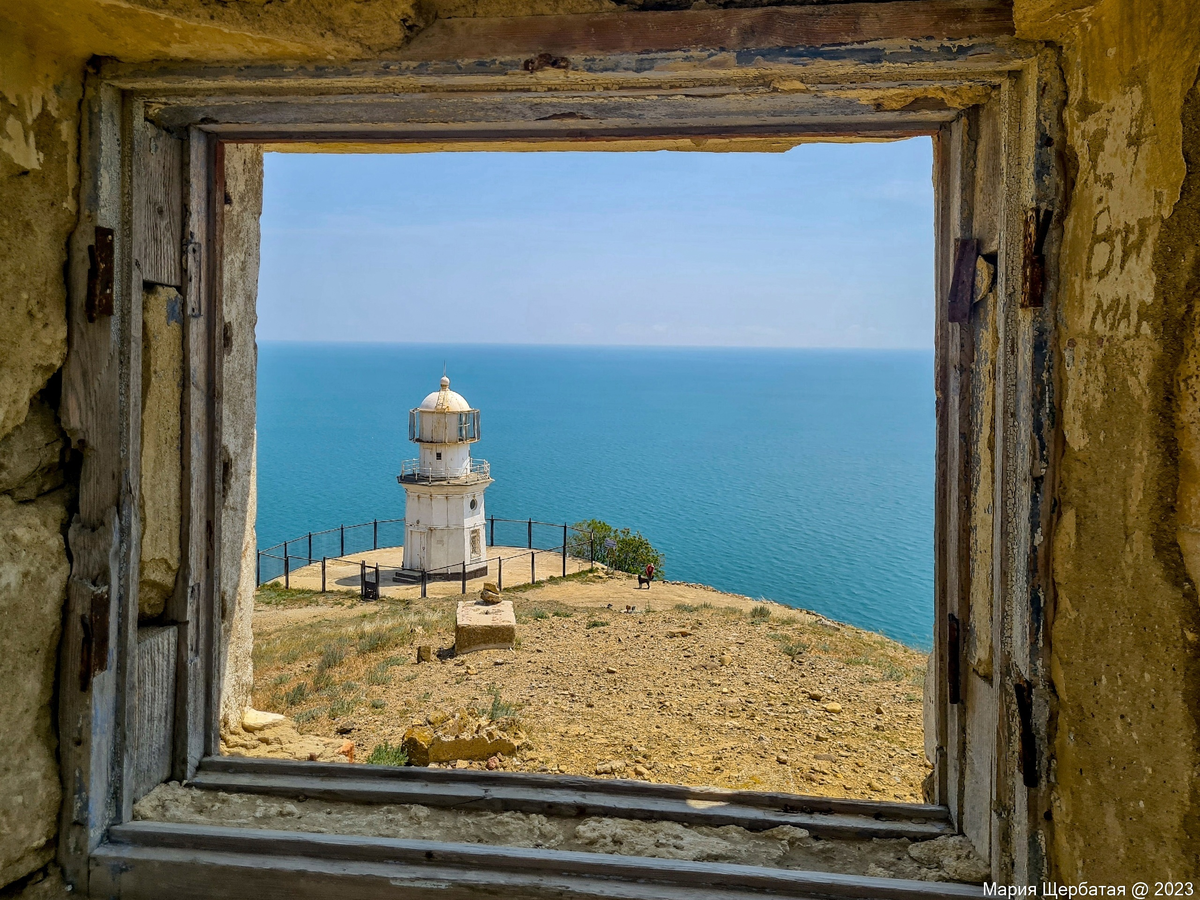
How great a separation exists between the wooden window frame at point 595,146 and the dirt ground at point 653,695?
6.62 ft

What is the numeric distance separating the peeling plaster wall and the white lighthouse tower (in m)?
22.8

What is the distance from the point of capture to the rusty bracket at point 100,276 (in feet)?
8.06

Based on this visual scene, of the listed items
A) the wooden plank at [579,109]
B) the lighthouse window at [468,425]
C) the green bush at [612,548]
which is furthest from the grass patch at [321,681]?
the green bush at [612,548]

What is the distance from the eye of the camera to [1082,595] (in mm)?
1953

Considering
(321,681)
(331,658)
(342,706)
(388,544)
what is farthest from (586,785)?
(388,544)

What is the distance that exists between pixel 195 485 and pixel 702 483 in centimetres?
7298

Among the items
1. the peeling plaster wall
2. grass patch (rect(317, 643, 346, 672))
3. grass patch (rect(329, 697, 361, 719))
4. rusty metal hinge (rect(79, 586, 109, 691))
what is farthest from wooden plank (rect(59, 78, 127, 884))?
grass patch (rect(317, 643, 346, 672))

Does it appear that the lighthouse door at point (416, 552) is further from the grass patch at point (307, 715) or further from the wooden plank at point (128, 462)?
the wooden plank at point (128, 462)

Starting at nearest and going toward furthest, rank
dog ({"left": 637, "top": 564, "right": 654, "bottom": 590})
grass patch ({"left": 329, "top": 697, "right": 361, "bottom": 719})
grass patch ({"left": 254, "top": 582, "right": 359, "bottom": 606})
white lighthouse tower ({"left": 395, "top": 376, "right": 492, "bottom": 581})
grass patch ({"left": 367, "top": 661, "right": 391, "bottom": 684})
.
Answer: grass patch ({"left": 329, "top": 697, "right": 361, "bottom": 719}), grass patch ({"left": 367, "top": 661, "right": 391, "bottom": 684}), grass patch ({"left": 254, "top": 582, "right": 359, "bottom": 606}), dog ({"left": 637, "top": 564, "right": 654, "bottom": 590}), white lighthouse tower ({"left": 395, "top": 376, "right": 492, "bottom": 581})

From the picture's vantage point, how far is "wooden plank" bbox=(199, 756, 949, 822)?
2.85 m

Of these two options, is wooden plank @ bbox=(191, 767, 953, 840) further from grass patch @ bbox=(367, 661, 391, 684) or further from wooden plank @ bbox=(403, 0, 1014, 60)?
grass patch @ bbox=(367, 661, 391, 684)

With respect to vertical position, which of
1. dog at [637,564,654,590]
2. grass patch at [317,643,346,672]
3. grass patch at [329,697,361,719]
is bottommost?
dog at [637,564,654,590]

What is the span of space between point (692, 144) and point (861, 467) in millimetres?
88157

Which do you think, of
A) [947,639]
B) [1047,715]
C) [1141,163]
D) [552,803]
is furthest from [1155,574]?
[552,803]
